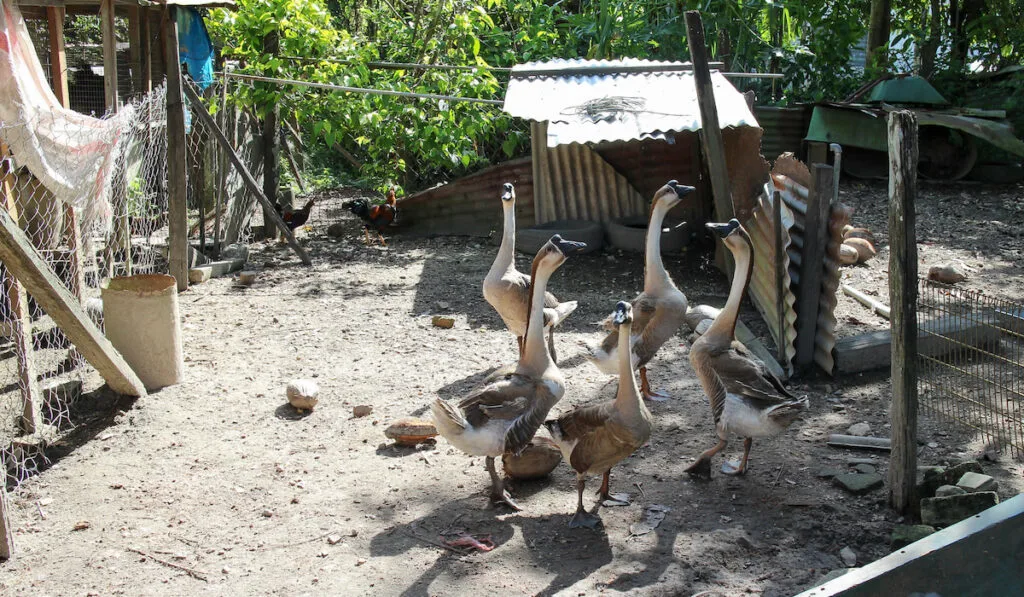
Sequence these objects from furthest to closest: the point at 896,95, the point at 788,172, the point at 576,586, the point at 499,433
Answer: the point at 896,95
the point at 788,172
the point at 499,433
the point at 576,586

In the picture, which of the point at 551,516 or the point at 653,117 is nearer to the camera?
the point at 551,516

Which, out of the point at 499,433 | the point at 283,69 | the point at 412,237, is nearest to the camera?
the point at 499,433

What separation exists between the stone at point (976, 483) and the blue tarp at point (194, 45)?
7.96m

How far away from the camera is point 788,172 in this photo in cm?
723

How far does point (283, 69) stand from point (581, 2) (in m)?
6.41

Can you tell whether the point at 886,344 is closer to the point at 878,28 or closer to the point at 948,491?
the point at 948,491

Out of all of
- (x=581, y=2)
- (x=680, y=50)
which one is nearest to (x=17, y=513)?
(x=680, y=50)

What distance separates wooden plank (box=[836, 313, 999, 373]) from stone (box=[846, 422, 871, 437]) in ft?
2.38

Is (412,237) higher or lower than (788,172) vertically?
lower

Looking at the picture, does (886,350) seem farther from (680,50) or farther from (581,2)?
(581,2)

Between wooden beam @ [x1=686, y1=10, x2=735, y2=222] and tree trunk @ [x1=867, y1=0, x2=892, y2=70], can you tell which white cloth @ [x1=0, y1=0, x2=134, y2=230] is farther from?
tree trunk @ [x1=867, y1=0, x2=892, y2=70]

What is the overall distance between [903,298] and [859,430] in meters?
1.51

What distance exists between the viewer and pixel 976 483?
165 inches

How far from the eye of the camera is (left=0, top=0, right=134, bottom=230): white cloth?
18.7 ft
